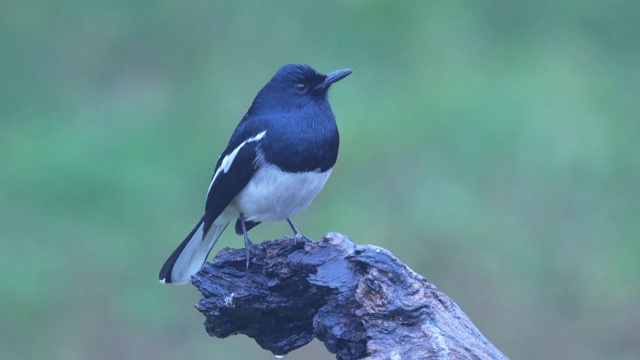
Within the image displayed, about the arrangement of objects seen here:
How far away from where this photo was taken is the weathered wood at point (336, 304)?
14.6 ft

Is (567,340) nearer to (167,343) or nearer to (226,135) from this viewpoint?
(167,343)

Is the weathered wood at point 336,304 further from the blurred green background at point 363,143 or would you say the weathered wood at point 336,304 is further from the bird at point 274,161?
the blurred green background at point 363,143

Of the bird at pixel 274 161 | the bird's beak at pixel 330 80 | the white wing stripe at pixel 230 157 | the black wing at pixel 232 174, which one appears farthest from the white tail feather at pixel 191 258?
the bird's beak at pixel 330 80

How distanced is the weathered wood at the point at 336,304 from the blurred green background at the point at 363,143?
415 cm

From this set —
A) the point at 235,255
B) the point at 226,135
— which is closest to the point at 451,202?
the point at 226,135

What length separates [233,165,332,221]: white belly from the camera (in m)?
5.99

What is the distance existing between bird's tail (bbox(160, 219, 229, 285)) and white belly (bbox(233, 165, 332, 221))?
367mm

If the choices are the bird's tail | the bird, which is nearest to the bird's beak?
the bird

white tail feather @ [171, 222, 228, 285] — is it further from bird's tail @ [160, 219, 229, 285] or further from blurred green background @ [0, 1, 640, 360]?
blurred green background @ [0, 1, 640, 360]

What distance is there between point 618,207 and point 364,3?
4358mm

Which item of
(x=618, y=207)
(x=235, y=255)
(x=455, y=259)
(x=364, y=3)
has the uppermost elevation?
(x=364, y=3)

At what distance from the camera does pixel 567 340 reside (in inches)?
375

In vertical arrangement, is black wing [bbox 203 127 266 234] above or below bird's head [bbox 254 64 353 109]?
below

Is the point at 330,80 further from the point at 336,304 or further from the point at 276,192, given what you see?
the point at 336,304
